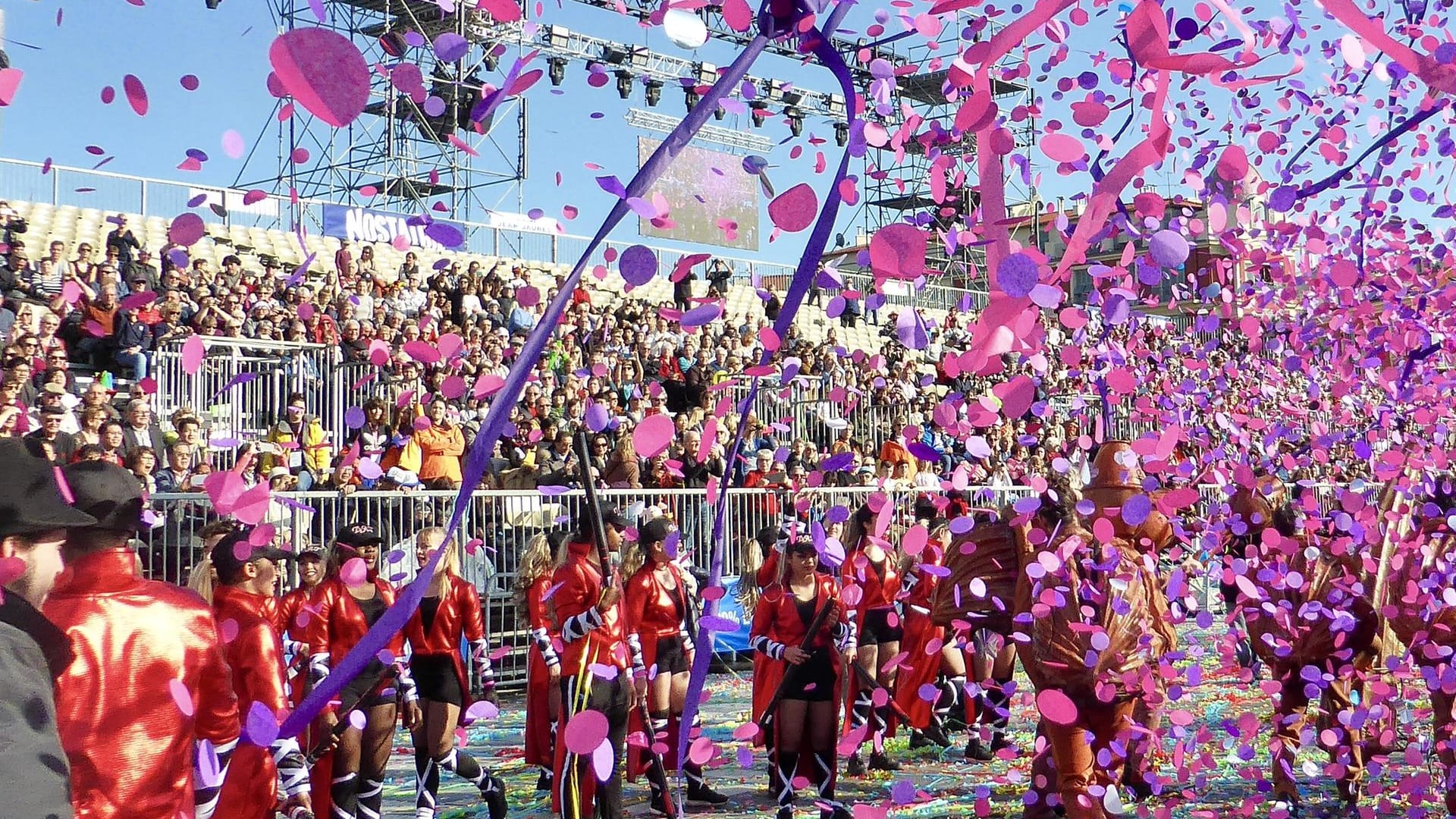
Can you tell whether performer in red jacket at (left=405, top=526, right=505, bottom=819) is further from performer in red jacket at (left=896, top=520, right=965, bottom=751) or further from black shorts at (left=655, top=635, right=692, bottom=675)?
performer in red jacket at (left=896, top=520, right=965, bottom=751)

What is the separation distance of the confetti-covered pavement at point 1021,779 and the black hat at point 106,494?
12.0ft

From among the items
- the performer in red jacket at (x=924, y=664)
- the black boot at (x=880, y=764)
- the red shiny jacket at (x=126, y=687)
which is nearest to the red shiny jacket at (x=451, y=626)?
the black boot at (x=880, y=764)

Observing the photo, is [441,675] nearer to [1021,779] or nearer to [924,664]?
[1021,779]

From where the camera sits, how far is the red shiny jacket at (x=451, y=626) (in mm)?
6352

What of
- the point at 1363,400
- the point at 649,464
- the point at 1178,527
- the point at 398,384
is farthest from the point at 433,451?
the point at 1363,400

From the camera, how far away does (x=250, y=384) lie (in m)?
11.1

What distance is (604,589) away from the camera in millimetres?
6273

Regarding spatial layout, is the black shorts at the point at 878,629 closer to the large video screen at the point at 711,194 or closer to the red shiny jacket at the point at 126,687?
the red shiny jacket at the point at 126,687

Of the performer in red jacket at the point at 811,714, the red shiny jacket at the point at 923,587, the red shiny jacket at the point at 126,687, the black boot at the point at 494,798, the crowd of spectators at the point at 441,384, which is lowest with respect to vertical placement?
the black boot at the point at 494,798

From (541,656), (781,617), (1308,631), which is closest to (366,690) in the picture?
(541,656)

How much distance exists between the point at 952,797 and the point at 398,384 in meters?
6.44

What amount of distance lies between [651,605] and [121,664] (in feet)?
14.6

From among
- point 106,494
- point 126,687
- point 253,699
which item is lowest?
point 253,699

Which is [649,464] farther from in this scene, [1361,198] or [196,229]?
[196,229]
